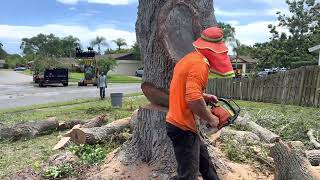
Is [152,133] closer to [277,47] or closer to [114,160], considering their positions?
[114,160]

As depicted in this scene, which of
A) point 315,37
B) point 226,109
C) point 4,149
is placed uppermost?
point 315,37

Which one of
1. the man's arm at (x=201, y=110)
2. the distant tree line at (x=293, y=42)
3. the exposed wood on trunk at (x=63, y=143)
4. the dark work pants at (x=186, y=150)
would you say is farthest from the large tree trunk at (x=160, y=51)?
the distant tree line at (x=293, y=42)

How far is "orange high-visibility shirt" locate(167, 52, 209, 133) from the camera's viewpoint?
392 centimetres

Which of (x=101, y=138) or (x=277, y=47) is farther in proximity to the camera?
(x=277, y=47)

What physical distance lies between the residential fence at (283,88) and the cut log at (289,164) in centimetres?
1191

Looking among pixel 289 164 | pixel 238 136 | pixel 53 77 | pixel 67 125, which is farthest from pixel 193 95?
pixel 53 77

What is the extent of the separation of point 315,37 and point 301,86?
59.4 feet

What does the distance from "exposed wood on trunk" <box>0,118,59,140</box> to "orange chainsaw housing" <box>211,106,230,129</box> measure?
617cm

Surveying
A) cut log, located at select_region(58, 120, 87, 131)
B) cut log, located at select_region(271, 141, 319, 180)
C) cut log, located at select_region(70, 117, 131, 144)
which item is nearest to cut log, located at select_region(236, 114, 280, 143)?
cut log, located at select_region(271, 141, 319, 180)

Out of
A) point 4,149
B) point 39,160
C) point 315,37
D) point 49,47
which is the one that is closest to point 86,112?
point 4,149

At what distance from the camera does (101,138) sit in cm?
768

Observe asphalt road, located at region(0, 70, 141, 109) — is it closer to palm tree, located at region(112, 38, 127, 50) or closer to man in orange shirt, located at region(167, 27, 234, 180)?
man in orange shirt, located at region(167, 27, 234, 180)

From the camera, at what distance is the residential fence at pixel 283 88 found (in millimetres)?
16797

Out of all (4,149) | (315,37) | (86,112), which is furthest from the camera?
(315,37)
